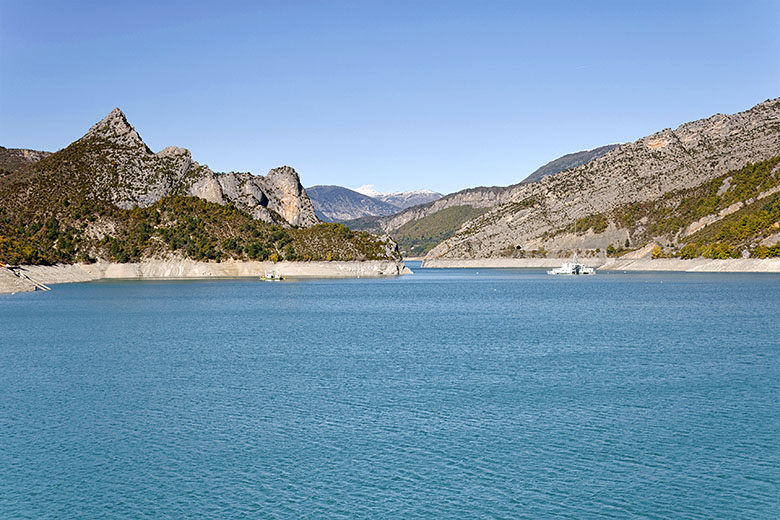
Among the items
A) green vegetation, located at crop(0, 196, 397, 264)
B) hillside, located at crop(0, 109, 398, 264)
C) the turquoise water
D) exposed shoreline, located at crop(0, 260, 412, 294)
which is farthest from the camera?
hillside, located at crop(0, 109, 398, 264)

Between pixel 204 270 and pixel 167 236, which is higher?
pixel 167 236

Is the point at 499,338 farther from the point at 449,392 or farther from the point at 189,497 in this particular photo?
the point at 189,497

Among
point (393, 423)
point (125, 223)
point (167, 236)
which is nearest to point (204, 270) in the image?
point (167, 236)

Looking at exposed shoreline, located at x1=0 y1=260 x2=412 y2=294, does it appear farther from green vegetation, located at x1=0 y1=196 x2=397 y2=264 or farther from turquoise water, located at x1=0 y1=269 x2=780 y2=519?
turquoise water, located at x1=0 y1=269 x2=780 y2=519

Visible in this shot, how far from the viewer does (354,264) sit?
604 feet

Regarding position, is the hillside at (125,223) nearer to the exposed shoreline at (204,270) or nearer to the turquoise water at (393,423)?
the exposed shoreline at (204,270)

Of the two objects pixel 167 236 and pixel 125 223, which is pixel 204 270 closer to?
pixel 167 236

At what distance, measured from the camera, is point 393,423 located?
27.9 meters

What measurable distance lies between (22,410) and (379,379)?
15.6m

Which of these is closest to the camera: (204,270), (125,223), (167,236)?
(204,270)

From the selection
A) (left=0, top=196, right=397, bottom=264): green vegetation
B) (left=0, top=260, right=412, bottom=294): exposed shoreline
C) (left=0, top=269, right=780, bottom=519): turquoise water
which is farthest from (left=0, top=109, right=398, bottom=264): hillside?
(left=0, top=269, right=780, bottom=519): turquoise water

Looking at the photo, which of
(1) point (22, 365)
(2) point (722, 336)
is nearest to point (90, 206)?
(1) point (22, 365)

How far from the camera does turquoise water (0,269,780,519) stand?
20.1 metres

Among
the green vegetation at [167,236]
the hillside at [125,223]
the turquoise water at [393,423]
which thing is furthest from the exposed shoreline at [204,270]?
the turquoise water at [393,423]
